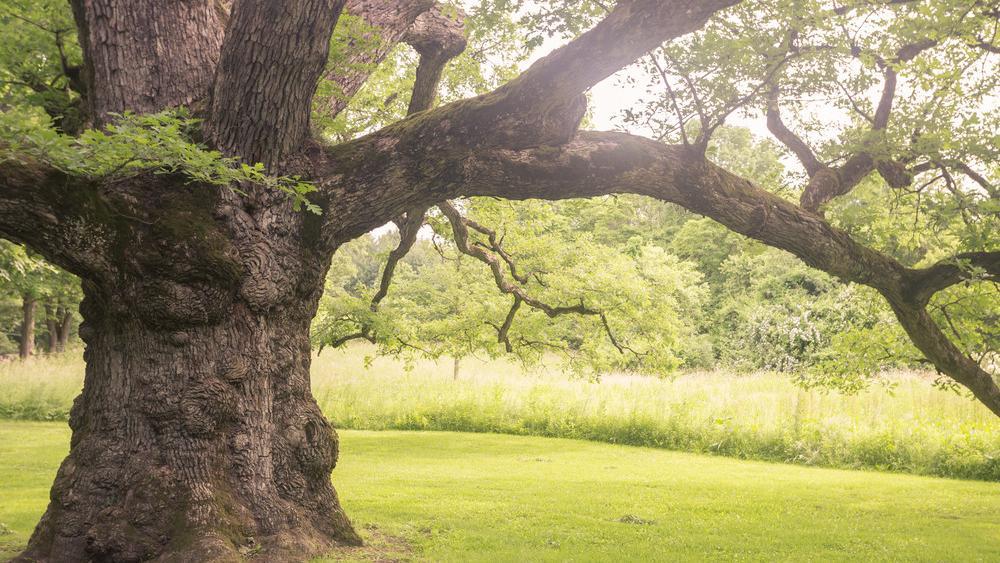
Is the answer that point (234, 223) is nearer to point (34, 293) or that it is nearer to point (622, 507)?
point (622, 507)

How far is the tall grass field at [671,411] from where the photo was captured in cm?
1272

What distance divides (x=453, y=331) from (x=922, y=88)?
9.59 metres

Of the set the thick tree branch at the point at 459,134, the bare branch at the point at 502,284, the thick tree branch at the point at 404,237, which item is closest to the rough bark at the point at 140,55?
the thick tree branch at the point at 459,134

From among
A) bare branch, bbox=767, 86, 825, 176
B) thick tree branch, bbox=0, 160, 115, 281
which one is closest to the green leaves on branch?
thick tree branch, bbox=0, 160, 115, 281

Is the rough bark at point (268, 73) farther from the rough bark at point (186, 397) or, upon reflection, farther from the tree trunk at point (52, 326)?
the tree trunk at point (52, 326)

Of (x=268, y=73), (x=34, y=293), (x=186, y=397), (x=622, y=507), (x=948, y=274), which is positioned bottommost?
(x=622, y=507)

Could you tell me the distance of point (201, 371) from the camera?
5.36 metres

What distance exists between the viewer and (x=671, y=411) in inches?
610

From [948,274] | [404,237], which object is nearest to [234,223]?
[404,237]

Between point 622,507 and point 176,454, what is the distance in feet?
16.6

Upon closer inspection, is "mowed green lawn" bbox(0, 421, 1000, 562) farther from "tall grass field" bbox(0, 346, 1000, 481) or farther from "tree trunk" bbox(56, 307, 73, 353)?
"tree trunk" bbox(56, 307, 73, 353)

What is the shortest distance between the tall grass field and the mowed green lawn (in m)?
1.01

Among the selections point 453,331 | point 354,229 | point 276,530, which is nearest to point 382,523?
point 276,530

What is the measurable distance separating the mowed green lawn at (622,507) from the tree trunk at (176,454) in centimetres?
84
